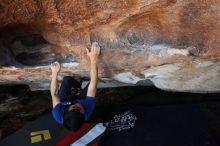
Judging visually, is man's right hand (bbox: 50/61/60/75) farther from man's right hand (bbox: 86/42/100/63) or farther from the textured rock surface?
man's right hand (bbox: 86/42/100/63)

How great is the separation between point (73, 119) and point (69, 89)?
49 cm

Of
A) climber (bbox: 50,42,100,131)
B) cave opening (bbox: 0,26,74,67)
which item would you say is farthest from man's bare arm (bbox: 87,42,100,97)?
cave opening (bbox: 0,26,74,67)

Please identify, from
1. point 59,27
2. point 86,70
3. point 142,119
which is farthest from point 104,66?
point 142,119

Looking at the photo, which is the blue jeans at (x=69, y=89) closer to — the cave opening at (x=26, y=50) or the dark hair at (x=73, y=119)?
the cave opening at (x=26, y=50)

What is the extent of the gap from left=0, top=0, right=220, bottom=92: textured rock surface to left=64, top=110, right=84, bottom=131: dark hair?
1.60 ft

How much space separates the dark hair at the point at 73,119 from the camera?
97.0 inches

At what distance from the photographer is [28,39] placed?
291cm

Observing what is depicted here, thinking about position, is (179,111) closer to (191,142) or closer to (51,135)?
(191,142)

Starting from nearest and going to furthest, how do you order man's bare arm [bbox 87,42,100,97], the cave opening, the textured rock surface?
the textured rock surface → man's bare arm [bbox 87,42,100,97] → the cave opening

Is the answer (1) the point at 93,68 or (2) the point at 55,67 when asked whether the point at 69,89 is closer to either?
(2) the point at 55,67

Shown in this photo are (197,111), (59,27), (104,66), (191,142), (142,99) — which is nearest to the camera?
(59,27)

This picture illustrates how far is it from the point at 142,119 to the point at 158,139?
0.86ft

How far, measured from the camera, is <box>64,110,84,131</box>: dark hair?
8.08 feet

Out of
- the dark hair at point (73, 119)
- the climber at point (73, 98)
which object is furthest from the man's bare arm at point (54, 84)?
the dark hair at point (73, 119)
